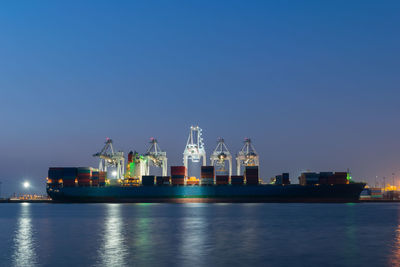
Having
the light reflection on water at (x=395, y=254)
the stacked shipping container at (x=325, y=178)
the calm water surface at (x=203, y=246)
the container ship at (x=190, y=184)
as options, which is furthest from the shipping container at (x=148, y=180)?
the light reflection on water at (x=395, y=254)

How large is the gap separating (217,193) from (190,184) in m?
9.54

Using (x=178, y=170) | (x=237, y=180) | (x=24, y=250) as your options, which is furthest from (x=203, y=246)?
(x=178, y=170)

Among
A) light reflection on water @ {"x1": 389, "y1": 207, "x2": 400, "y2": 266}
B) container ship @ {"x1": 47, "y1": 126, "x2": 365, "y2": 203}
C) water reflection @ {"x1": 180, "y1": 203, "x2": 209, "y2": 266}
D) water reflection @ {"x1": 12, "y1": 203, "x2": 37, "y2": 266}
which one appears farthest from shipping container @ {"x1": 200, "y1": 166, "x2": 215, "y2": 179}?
light reflection on water @ {"x1": 389, "y1": 207, "x2": 400, "y2": 266}

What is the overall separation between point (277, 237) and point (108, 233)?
65.3 ft

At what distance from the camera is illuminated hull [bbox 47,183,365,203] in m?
128

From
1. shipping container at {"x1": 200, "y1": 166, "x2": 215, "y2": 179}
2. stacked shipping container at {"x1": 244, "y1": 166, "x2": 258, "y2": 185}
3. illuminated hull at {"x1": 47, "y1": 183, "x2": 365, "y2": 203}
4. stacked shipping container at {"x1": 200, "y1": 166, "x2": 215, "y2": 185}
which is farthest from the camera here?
shipping container at {"x1": 200, "y1": 166, "x2": 215, "y2": 179}

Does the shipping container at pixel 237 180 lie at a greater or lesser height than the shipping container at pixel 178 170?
lesser

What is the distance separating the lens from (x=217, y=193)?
435 feet

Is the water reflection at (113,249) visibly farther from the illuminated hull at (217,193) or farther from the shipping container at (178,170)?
the illuminated hull at (217,193)

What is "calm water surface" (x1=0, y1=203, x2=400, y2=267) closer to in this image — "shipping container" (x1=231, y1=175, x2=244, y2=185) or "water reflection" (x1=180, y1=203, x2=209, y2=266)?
"water reflection" (x1=180, y1=203, x2=209, y2=266)

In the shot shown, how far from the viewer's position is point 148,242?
43.0 metres

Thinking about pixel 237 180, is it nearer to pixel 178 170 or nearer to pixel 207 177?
pixel 207 177

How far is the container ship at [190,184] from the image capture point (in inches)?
5059

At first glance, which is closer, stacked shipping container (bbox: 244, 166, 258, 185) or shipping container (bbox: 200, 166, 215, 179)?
stacked shipping container (bbox: 244, 166, 258, 185)
